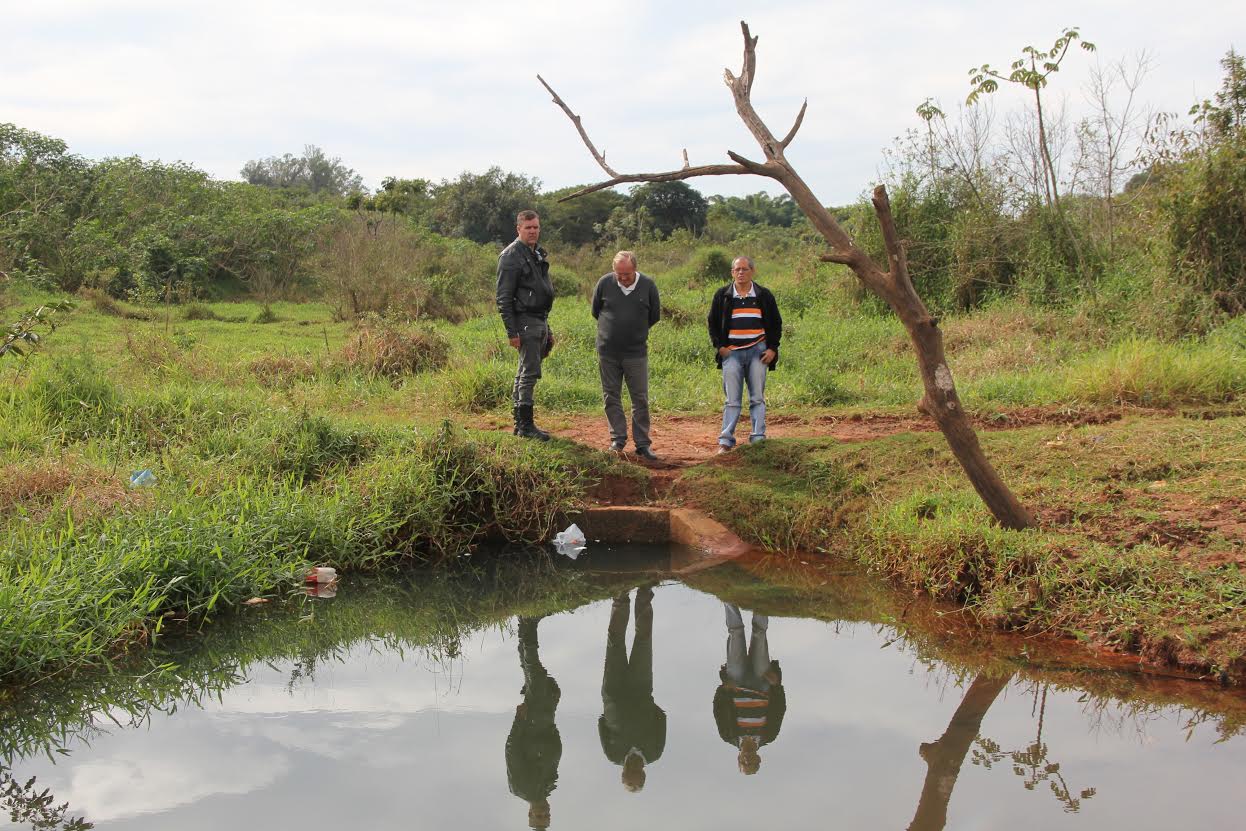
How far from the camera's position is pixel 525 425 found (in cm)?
805

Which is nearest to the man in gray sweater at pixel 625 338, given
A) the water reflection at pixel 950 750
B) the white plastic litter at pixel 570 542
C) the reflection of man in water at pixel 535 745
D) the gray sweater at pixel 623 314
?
the gray sweater at pixel 623 314

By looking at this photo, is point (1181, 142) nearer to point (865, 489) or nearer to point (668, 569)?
point (865, 489)

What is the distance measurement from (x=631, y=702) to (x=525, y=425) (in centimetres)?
334

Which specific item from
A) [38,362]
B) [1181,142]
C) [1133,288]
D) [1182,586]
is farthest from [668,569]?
[1181,142]

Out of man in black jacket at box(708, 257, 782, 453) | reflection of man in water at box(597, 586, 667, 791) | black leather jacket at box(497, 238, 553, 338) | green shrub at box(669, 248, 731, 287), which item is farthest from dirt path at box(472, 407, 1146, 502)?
green shrub at box(669, 248, 731, 287)

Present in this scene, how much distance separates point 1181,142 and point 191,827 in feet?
40.4

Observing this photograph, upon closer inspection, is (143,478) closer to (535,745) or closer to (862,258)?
(535,745)

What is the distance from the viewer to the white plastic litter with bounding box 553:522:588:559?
7.32 m

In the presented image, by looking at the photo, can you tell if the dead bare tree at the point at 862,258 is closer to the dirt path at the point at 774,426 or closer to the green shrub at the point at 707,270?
the dirt path at the point at 774,426

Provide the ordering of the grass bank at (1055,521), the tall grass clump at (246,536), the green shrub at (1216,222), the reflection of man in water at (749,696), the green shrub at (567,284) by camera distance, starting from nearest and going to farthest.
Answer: the reflection of man in water at (749,696), the tall grass clump at (246,536), the grass bank at (1055,521), the green shrub at (1216,222), the green shrub at (567,284)

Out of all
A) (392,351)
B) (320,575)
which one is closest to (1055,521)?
(320,575)

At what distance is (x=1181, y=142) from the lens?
1208 centimetres

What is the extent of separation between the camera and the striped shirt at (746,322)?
806cm

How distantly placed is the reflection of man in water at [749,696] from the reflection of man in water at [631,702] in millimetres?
313
